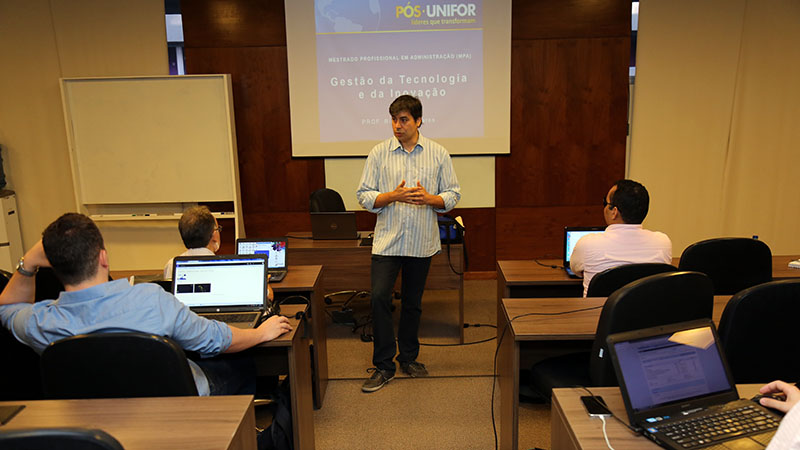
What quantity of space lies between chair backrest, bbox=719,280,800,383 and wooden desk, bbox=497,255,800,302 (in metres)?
1.11

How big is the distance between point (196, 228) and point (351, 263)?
1454mm

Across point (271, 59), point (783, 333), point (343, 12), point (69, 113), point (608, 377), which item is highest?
point (343, 12)

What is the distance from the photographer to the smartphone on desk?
1248 millimetres

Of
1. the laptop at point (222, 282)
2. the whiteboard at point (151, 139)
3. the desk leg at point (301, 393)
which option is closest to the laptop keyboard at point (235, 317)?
the laptop at point (222, 282)

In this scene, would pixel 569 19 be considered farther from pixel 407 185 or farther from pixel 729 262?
pixel 729 262

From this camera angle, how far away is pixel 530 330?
1825mm

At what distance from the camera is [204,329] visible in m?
1.61

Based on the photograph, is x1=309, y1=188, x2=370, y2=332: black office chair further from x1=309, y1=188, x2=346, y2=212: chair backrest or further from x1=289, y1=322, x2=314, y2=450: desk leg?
x1=289, y1=322, x2=314, y2=450: desk leg

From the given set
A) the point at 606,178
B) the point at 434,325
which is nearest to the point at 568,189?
the point at 606,178

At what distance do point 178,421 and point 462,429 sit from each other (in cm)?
156

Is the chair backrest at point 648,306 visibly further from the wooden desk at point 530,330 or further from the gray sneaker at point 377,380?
the gray sneaker at point 377,380

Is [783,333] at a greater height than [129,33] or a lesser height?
lesser

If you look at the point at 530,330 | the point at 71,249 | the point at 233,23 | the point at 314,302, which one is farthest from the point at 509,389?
the point at 233,23

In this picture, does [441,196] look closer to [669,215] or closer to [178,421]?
[178,421]
